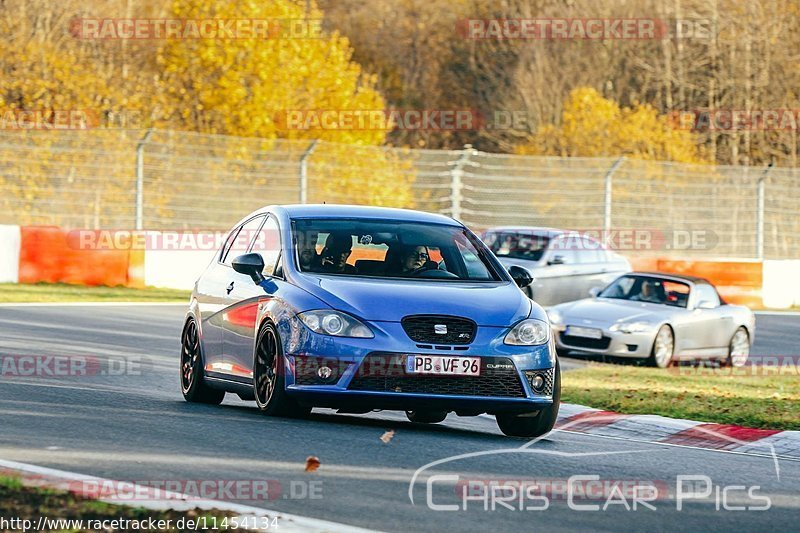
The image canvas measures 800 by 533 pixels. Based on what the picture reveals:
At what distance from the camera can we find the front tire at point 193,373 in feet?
38.2

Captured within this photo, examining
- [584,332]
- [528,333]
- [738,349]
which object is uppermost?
[528,333]

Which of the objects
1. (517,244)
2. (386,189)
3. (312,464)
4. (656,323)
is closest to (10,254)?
(517,244)

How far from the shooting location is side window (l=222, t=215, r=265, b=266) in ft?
38.5

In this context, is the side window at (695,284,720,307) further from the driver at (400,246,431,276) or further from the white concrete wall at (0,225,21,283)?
the white concrete wall at (0,225,21,283)

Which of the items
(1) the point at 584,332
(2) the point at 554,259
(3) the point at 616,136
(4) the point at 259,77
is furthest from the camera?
(3) the point at 616,136

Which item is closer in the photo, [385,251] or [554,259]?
[385,251]

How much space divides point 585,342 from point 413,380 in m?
9.89

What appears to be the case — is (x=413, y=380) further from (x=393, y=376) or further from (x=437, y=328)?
(x=437, y=328)

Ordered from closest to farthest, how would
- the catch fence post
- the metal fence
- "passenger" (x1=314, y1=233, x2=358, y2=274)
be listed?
"passenger" (x1=314, y1=233, x2=358, y2=274)
the catch fence post
the metal fence

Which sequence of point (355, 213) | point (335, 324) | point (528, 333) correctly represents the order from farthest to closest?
point (355, 213) < point (528, 333) < point (335, 324)

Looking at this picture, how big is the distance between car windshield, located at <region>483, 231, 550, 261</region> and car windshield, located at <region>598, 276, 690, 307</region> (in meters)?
4.41

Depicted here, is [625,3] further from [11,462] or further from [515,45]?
[11,462]

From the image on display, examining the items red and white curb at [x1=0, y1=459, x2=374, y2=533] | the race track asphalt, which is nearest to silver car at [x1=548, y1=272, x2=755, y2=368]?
the race track asphalt

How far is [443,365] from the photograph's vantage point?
9.66 metres
